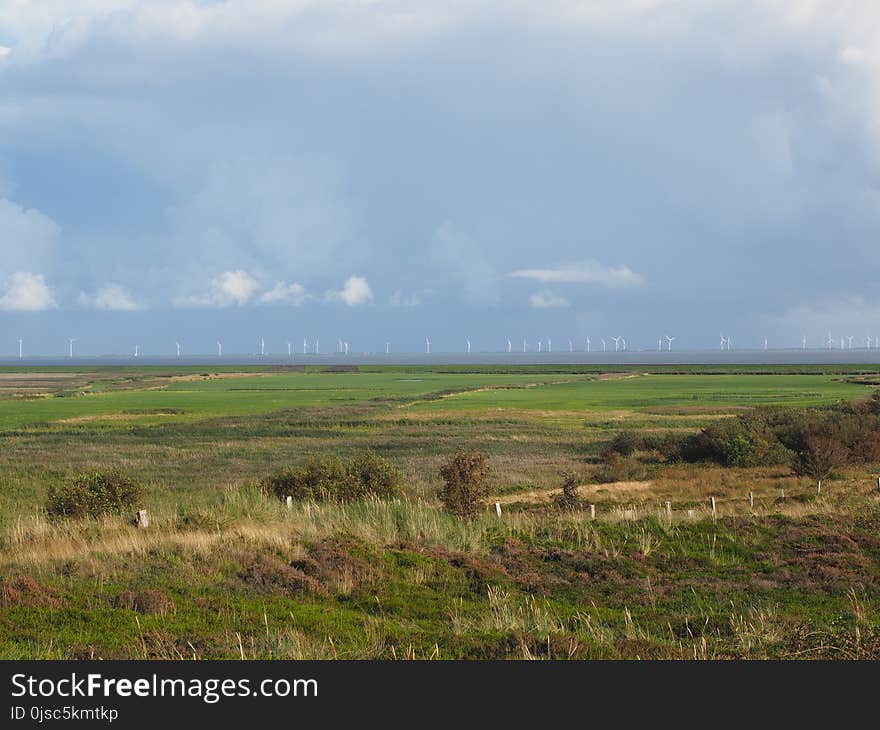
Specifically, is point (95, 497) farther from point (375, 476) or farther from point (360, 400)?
point (360, 400)

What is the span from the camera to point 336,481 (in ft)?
98.5

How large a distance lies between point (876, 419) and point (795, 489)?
21.9 metres

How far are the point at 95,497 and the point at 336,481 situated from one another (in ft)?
26.9

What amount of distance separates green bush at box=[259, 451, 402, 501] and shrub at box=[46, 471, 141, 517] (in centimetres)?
503

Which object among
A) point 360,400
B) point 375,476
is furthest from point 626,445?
point 360,400

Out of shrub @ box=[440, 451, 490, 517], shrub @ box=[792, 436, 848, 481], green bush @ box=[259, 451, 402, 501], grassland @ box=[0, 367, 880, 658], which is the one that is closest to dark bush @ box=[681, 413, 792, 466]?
shrub @ box=[792, 436, 848, 481]

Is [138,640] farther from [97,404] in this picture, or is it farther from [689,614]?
[97,404]

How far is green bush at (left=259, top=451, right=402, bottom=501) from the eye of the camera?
29139mm

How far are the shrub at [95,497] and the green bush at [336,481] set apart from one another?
198 inches

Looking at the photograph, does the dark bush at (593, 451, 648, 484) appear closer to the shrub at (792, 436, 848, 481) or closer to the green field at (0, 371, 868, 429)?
the shrub at (792, 436, 848, 481)

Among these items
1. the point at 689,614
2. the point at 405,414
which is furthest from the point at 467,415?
the point at 689,614

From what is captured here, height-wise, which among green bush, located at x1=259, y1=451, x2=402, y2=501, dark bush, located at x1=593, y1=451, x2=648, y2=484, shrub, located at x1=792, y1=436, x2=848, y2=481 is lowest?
dark bush, located at x1=593, y1=451, x2=648, y2=484

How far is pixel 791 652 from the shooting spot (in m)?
11.2

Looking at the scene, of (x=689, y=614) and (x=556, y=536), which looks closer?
(x=689, y=614)
